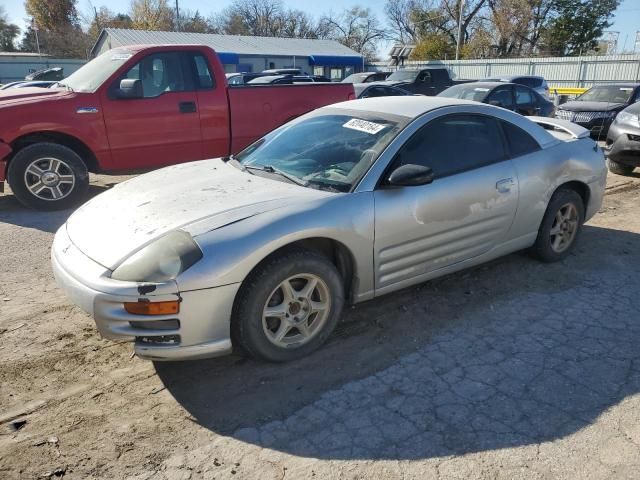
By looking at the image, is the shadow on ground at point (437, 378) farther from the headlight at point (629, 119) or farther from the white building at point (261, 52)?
the white building at point (261, 52)

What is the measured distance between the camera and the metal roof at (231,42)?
120 feet

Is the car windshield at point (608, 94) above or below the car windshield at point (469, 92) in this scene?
below

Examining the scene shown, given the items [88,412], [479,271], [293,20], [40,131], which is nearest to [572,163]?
Result: [479,271]

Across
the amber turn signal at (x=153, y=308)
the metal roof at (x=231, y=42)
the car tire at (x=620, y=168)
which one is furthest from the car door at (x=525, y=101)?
the metal roof at (x=231, y=42)

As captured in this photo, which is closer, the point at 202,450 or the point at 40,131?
the point at 202,450

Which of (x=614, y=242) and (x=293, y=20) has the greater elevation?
(x=293, y=20)

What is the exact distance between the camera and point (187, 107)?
6887 mm

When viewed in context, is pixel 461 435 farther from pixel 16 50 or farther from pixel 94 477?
pixel 16 50

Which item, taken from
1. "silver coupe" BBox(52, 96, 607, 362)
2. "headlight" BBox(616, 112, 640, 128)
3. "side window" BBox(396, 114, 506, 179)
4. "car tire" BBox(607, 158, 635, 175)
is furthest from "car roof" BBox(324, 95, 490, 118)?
"car tire" BBox(607, 158, 635, 175)

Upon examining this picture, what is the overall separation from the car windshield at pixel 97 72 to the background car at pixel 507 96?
25.9ft

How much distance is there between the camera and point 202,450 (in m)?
2.44

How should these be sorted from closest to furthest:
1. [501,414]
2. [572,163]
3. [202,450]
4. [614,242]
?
[202,450]
[501,414]
[572,163]
[614,242]

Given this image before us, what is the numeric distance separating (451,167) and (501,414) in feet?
5.88

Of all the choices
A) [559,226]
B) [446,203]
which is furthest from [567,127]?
[446,203]
